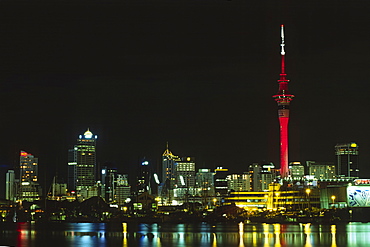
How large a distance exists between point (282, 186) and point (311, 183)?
7.94 meters

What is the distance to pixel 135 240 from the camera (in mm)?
69375

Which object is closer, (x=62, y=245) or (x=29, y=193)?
(x=62, y=245)

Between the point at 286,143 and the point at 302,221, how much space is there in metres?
56.8

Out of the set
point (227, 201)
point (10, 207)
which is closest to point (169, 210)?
point (227, 201)

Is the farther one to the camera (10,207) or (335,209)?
(10,207)

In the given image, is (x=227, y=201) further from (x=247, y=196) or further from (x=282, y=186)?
(x=282, y=186)

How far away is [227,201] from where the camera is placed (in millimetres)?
160125

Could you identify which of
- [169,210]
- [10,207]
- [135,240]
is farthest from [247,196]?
[135,240]

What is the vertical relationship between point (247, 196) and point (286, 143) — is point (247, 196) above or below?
below

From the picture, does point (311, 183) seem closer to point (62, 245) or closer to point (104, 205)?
point (104, 205)

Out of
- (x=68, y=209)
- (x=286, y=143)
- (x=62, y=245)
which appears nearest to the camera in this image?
(x=62, y=245)

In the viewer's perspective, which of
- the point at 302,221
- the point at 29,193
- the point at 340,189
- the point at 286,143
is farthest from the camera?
the point at 29,193

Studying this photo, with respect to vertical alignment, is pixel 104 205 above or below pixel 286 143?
below

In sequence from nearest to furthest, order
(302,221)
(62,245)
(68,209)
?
(62,245) → (302,221) → (68,209)
